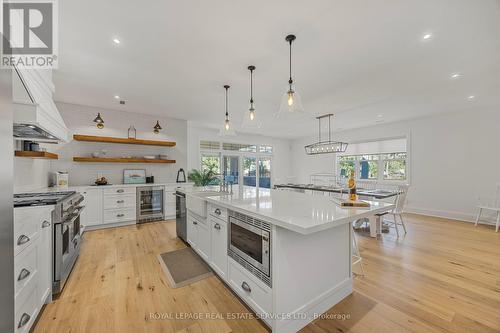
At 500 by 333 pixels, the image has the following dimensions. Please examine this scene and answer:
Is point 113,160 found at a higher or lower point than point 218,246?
higher

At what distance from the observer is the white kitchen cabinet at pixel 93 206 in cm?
396

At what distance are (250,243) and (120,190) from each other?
3.84 m

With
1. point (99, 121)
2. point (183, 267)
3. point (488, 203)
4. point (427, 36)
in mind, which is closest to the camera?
point (427, 36)

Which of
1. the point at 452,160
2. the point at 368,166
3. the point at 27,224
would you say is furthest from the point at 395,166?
the point at 27,224

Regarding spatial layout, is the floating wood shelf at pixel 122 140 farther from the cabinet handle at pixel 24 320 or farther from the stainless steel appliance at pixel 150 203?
the cabinet handle at pixel 24 320

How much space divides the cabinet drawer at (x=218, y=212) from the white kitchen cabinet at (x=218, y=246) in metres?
0.04

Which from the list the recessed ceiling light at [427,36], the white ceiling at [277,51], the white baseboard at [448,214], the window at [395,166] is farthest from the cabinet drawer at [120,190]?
the white baseboard at [448,214]

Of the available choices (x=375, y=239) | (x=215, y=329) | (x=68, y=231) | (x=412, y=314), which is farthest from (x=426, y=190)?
(x=68, y=231)

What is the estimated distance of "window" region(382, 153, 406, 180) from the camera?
585cm

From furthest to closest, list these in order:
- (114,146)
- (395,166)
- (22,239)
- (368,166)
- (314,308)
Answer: (368,166) → (395,166) → (114,146) → (314,308) → (22,239)

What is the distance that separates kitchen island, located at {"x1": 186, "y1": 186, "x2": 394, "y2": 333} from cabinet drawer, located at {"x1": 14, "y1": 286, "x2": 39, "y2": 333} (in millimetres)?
1473

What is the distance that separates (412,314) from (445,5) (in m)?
2.64

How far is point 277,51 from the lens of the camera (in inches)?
92.0

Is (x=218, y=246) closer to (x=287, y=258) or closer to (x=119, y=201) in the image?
(x=287, y=258)
